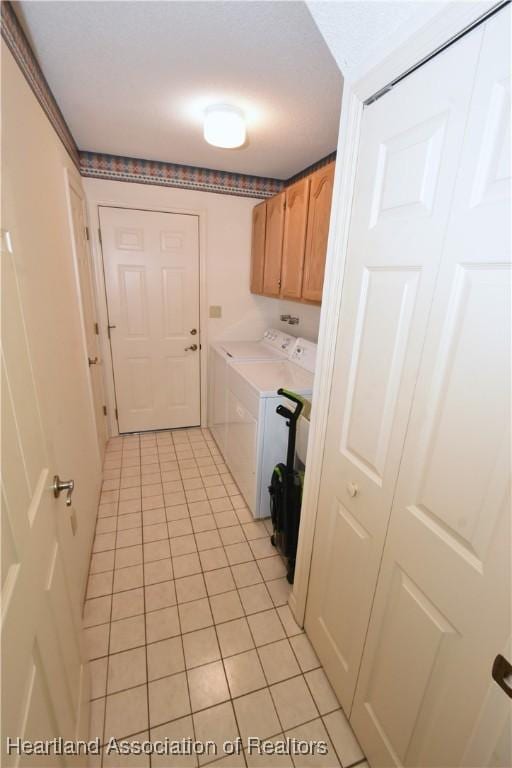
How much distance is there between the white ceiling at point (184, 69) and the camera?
116cm

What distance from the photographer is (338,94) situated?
1.60 metres

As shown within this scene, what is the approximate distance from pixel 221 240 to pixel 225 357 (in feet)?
3.79

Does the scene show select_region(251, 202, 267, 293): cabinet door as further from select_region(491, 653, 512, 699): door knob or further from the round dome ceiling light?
select_region(491, 653, 512, 699): door knob

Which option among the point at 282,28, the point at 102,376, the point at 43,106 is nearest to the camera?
the point at 282,28

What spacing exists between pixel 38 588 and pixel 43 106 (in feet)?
6.56

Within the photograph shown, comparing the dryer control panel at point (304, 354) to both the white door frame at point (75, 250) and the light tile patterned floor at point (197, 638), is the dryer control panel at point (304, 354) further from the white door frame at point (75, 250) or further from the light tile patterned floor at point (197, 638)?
the white door frame at point (75, 250)

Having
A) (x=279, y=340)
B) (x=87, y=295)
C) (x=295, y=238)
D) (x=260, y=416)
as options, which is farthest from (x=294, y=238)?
(x=87, y=295)

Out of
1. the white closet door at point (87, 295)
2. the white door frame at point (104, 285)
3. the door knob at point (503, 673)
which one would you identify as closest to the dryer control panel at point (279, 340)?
the white door frame at point (104, 285)

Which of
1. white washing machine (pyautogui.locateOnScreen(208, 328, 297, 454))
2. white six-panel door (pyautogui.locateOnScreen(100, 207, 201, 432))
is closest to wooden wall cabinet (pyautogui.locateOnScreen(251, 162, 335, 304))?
white washing machine (pyautogui.locateOnScreen(208, 328, 297, 454))

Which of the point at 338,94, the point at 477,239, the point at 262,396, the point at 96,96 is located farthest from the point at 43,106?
the point at 477,239

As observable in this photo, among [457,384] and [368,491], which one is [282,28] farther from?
[368,491]

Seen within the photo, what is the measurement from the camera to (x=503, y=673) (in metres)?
0.64

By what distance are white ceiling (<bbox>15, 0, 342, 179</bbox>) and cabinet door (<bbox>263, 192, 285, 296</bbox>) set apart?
1.28 ft

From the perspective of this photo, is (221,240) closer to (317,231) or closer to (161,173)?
(161,173)
